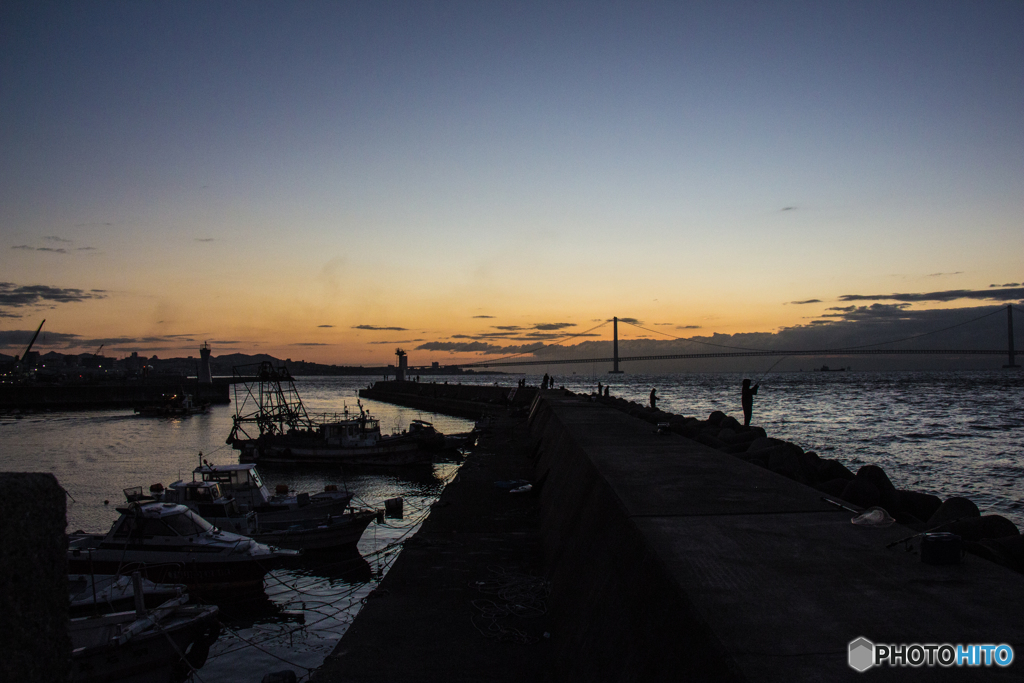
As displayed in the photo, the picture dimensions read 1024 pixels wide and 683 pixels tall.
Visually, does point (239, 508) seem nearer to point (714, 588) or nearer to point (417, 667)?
point (417, 667)

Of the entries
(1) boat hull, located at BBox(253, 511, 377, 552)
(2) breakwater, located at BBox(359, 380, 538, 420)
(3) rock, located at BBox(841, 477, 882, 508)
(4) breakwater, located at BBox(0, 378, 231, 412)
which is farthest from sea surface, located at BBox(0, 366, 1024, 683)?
(4) breakwater, located at BBox(0, 378, 231, 412)

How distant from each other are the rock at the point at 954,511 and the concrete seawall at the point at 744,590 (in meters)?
2.45

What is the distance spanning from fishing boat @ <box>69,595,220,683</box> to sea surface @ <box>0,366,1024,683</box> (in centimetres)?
91

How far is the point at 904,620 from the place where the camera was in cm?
403

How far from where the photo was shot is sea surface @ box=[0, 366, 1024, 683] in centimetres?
1312

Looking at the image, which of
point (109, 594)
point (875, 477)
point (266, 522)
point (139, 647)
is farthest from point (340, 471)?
point (875, 477)

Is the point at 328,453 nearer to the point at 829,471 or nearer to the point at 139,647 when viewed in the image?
the point at 139,647

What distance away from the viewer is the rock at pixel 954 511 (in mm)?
9070

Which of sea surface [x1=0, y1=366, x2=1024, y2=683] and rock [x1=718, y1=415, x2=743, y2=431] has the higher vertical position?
rock [x1=718, y1=415, x2=743, y2=431]

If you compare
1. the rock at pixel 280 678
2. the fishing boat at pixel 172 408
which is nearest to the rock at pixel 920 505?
the rock at pixel 280 678

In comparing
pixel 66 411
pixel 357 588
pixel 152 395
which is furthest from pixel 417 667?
pixel 152 395

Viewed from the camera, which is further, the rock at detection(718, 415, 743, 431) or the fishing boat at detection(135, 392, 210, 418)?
the fishing boat at detection(135, 392, 210, 418)

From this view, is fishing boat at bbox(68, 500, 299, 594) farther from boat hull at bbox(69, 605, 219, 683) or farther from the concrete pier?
the concrete pier

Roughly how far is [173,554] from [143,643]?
14.1 ft
